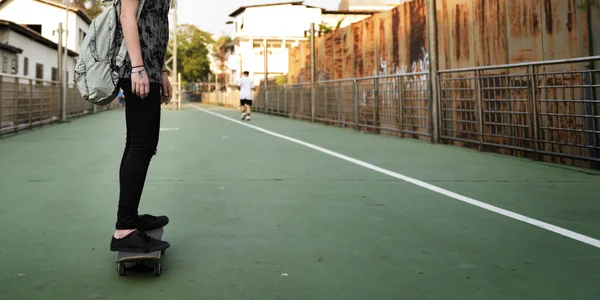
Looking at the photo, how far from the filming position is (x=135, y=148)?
3.07 m

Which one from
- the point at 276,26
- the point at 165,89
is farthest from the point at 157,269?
the point at 276,26

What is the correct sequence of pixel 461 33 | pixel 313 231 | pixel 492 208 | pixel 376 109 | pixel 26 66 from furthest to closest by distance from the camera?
pixel 26 66, pixel 376 109, pixel 461 33, pixel 492 208, pixel 313 231

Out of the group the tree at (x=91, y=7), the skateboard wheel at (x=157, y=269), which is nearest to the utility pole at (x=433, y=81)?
the skateboard wheel at (x=157, y=269)

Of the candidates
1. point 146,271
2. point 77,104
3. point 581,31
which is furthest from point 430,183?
point 77,104

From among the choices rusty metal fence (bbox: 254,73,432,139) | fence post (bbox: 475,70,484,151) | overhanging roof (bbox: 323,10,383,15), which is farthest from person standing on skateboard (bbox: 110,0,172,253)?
overhanging roof (bbox: 323,10,383,15)

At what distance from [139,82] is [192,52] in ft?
293

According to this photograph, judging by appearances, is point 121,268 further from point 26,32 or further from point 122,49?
point 26,32

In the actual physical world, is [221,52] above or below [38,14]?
below

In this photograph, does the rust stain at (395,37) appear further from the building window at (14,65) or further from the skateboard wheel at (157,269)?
the building window at (14,65)

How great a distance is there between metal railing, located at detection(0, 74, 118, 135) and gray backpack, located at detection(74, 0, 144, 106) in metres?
11.4

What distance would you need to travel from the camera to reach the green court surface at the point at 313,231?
2.78 m

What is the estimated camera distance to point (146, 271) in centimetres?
301

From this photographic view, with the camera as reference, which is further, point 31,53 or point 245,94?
point 31,53

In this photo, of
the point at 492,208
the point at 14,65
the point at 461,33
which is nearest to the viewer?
the point at 492,208
